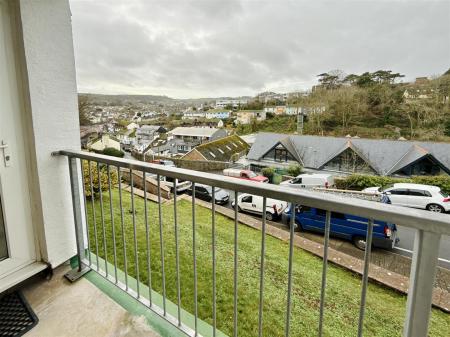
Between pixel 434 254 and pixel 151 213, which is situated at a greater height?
pixel 434 254

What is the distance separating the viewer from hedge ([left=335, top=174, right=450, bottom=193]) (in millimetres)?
2270

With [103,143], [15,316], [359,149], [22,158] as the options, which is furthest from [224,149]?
[15,316]

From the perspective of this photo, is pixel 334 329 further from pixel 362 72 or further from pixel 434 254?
pixel 362 72

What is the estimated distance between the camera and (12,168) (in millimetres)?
1615

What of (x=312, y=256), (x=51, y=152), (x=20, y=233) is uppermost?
(x=51, y=152)

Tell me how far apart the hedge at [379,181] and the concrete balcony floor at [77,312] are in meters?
1.91

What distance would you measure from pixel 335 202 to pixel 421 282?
11.9 inches

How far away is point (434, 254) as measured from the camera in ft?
2.27

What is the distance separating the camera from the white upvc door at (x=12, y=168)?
1.53 meters

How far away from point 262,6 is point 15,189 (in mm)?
3139

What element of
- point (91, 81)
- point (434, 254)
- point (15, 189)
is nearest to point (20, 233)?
point (15, 189)

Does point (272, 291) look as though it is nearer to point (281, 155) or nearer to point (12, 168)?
point (281, 155)

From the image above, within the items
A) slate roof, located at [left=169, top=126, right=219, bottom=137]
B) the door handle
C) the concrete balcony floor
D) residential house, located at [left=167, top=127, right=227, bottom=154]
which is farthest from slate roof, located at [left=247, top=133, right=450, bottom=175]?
the door handle

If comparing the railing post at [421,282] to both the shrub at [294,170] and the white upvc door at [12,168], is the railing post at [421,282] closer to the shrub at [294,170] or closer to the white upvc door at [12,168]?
the white upvc door at [12,168]
